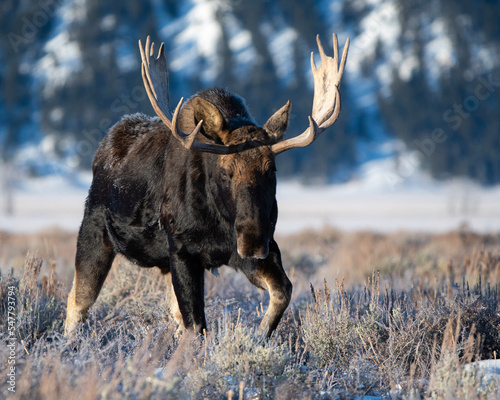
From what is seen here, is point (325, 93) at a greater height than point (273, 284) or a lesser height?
greater

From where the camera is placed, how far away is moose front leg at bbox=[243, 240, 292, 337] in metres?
4.46

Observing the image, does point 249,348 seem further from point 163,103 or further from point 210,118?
point 163,103

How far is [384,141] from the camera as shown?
7231 centimetres

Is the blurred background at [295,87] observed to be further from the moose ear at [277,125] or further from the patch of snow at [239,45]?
the moose ear at [277,125]

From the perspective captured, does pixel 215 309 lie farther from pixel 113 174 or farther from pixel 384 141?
pixel 384 141

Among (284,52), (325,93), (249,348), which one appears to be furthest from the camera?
(284,52)

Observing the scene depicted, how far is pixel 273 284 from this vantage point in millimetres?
4520

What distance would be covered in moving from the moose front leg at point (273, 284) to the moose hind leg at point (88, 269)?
4.65 ft

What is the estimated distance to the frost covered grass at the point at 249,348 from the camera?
309 centimetres

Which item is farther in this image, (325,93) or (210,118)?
(325,93)

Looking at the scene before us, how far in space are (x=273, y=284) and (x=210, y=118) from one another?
130 cm

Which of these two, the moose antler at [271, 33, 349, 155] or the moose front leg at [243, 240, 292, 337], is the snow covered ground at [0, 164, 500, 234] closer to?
the moose antler at [271, 33, 349, 155]

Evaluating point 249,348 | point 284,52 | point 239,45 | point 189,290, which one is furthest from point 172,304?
point 239,45

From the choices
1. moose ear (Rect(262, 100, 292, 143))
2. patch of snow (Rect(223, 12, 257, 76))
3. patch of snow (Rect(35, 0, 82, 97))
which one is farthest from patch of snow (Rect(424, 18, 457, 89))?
moose ear (Rect(262, 100, 292, 143))
